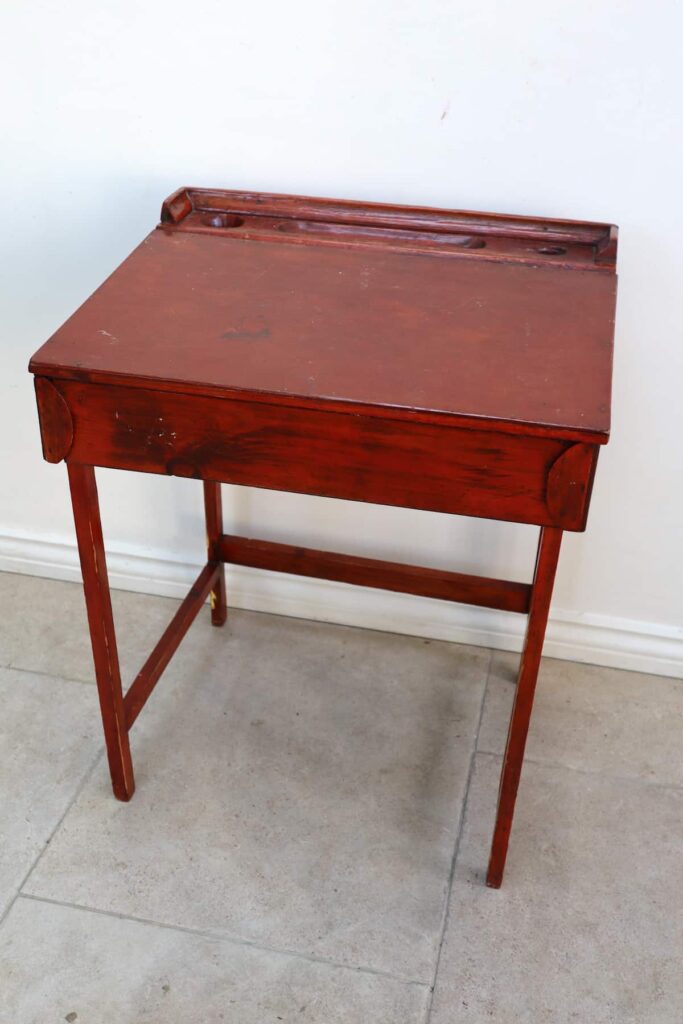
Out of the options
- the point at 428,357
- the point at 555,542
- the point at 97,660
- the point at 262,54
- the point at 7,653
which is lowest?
the point at 7,653

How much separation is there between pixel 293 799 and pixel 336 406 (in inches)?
34.8

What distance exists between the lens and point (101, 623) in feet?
5.37

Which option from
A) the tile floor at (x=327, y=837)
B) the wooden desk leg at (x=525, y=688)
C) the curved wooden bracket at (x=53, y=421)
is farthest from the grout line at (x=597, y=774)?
the curved wooden bracket at (x=53, y=421)

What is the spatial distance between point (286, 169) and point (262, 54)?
19 centimetres

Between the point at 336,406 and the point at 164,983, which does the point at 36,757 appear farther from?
the point at 336,406

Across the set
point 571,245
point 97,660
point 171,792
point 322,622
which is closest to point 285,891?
point 171,792

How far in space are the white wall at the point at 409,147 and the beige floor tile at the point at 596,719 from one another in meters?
0.08

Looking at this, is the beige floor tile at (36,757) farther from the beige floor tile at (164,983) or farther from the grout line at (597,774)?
the grout line at (597,774)

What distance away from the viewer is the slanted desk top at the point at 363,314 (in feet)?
4.16

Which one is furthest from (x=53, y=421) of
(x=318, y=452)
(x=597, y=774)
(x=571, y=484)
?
(x=597, y=774)

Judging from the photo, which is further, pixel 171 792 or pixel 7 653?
pixel 7 653

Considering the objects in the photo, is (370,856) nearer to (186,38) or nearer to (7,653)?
(7,653)

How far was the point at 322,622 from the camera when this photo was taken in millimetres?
2285

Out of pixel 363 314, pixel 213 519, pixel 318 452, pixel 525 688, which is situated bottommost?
pixel 213 519
